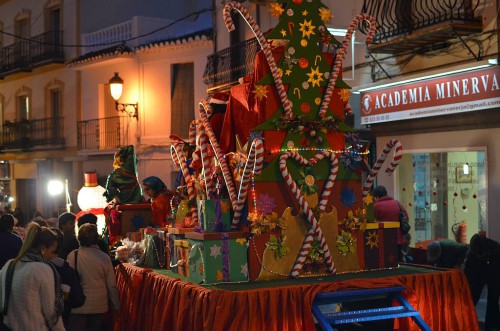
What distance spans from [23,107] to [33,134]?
1.98 metres

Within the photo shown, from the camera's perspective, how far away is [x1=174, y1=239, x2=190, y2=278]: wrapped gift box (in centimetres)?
869

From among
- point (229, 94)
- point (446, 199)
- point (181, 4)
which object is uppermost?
point (181, 4)

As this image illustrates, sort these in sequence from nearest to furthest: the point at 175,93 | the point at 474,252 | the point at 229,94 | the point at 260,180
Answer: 1. the point at 260,180
2. the point at 229,94
3. the point at 474,252
4. the point at 175,93

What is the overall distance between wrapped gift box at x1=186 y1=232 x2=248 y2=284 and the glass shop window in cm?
584

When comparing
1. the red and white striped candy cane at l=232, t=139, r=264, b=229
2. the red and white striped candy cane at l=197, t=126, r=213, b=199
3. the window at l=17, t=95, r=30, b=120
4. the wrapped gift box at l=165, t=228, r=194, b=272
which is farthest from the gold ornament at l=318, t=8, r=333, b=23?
the window at l=17, t=95, r=30, b=120

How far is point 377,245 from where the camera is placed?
28.9ft

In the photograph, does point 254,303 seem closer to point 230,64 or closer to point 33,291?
point 33,291

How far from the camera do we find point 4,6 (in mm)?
32219

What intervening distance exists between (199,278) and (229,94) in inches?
99.6

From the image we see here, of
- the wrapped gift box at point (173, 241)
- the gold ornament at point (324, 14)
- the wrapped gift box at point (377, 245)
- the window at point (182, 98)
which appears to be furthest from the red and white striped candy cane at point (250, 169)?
the window at point (182, 98)

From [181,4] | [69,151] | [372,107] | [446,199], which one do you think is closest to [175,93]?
[181,4]

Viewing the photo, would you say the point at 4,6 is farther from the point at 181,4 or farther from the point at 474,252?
the point at 474,252

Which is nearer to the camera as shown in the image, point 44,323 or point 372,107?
point 44,323

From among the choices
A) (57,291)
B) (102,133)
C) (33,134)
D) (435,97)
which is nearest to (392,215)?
(435,97)
